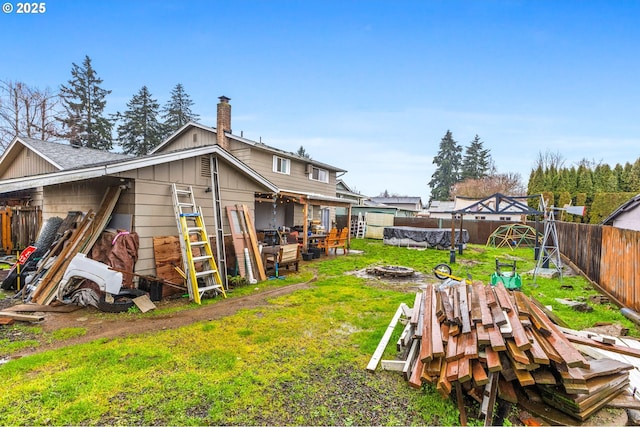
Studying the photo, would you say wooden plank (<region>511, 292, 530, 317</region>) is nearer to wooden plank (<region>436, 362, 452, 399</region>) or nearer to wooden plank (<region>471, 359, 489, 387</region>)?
wooden plank (<region>471, 359, 489, 387</region>)

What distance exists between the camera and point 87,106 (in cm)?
3086

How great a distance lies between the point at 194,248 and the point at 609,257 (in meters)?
10.3

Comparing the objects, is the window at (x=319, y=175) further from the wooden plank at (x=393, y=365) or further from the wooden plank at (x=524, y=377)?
the wooden plank at (x=524, y=377)

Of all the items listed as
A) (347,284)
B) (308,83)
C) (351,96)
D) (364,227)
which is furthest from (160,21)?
(364,227)

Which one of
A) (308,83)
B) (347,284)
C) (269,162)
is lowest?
(347,284)

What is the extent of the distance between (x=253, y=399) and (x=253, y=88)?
633 inches

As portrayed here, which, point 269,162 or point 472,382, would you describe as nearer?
point 472,382

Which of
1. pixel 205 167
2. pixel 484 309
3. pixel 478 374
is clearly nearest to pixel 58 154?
pixel 205 167

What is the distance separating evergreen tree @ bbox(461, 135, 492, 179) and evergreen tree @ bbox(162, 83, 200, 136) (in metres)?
44.9

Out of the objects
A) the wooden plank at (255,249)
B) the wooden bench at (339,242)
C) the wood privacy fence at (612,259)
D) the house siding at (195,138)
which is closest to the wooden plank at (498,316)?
the wood privacy fence at (612,259)

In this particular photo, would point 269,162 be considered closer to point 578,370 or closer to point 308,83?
point 308,83

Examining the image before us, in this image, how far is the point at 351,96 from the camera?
17.2m

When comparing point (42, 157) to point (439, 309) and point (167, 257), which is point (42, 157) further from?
point (439, 309)

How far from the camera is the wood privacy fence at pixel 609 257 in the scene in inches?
231
